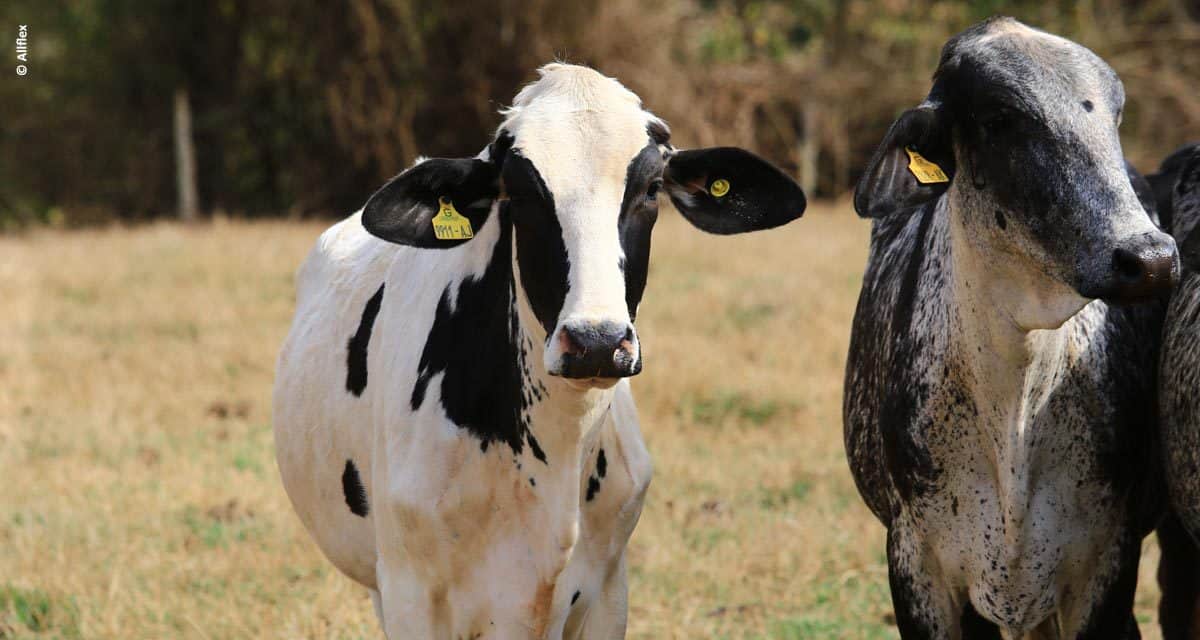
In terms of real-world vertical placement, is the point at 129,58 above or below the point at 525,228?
below

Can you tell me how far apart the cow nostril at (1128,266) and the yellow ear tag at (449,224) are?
1537mm

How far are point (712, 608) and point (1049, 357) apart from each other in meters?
2.11

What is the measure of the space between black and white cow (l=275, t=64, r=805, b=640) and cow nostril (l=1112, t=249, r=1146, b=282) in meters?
0.91

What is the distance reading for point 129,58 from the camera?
20.3 m

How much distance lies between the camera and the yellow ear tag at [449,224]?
3.85 m

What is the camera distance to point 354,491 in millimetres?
4473

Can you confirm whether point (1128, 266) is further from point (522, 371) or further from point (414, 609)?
point (414, 609)

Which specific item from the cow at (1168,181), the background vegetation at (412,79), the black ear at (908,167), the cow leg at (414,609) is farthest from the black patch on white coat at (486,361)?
the background vegetation at (412,79)

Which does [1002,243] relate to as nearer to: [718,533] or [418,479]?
[418,479]

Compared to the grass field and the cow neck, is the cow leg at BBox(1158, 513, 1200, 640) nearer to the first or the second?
the grass field

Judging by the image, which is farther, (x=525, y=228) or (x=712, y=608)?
(x=712, y=608)

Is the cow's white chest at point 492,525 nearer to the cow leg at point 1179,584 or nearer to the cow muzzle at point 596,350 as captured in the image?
the cow muzzle at point 596,350

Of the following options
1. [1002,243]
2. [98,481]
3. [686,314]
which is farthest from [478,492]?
[686,314]

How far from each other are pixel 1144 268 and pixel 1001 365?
758mm
